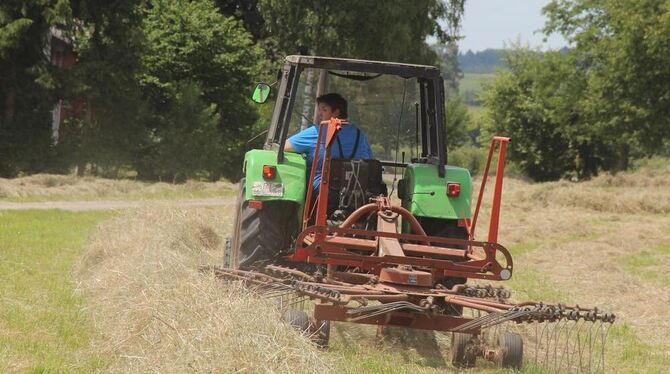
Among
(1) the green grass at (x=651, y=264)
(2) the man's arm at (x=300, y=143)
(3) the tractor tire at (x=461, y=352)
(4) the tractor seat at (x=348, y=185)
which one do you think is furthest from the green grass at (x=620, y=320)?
(2) the man's arm at (x=300, y=143)

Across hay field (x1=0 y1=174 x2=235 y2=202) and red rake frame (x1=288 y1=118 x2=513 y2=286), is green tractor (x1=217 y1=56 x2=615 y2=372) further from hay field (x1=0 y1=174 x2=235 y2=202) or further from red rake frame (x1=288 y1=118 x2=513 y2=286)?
hay field (x1=0 y1=174 x2=235 y2=202)

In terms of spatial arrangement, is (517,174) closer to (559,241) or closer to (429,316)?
(559,241)

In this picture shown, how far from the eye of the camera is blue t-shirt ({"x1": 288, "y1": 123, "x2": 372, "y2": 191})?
26.5ft

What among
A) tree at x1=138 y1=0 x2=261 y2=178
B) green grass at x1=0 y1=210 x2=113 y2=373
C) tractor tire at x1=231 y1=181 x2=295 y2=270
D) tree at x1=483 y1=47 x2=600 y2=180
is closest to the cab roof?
tractor tire at x1=231 y1=181 x2=295 y2=270

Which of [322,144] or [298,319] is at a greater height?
[322,144]

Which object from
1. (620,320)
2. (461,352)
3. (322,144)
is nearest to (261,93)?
(322,144)

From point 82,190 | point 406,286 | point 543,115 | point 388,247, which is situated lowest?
point 82,190

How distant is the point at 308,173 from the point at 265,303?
6.12 ft

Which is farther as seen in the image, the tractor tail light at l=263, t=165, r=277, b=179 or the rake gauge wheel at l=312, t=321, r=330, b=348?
the tractor tail light at l=263, t=165, r=277, b=179

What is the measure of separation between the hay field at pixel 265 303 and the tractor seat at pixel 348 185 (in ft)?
3.11

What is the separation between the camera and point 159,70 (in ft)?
96.7

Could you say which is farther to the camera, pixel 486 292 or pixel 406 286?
pixel 486 292

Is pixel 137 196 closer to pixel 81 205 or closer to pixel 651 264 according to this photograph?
pixel 81 205

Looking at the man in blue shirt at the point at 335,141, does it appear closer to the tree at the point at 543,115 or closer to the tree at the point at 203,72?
the tree at the point at 203,72
